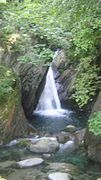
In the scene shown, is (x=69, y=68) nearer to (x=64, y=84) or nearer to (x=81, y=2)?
(x=64, y=84)

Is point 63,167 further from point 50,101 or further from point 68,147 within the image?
point 50,101

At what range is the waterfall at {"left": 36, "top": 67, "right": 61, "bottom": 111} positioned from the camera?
15.3 meters

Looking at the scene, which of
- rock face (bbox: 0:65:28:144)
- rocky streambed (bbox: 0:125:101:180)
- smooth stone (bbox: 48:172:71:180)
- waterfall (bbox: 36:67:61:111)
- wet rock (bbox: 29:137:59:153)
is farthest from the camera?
waterfall (bbox: 36:67:61:111)

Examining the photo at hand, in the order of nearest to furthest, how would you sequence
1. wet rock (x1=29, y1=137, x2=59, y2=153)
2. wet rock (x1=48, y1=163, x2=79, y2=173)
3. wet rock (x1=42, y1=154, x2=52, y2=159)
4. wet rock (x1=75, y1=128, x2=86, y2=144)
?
wet rock (x1=48, y1=163, x2=79, y2=173)
wet rock (x1=42, y1=154, x2=52, y2=159)
wet rock (x1=29, y1=137, x2=59, y2=153)
wet rock (x1=75, y1=128, x2=86, y2=144)

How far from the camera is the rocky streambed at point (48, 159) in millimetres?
7191

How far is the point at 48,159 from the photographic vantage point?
8258 mm

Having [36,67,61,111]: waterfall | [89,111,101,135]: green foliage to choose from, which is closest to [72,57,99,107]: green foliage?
[89,111,101,135]: green foliage

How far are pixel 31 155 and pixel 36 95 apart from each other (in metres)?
5.06

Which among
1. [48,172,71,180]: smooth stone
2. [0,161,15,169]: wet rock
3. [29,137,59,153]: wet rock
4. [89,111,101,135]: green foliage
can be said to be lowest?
[29,137,59,153]: wet rock

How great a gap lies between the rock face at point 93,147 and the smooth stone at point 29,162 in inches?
47.1

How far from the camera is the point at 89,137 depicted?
826 cm

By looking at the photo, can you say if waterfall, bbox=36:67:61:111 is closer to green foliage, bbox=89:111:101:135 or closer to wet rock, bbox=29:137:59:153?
wet rock, bbox=29:137:59:153

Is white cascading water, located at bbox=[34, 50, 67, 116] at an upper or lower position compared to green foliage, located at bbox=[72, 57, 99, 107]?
lower

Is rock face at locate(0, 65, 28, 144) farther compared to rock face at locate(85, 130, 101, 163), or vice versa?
rock face at locate(0, 65, 28, 144)
